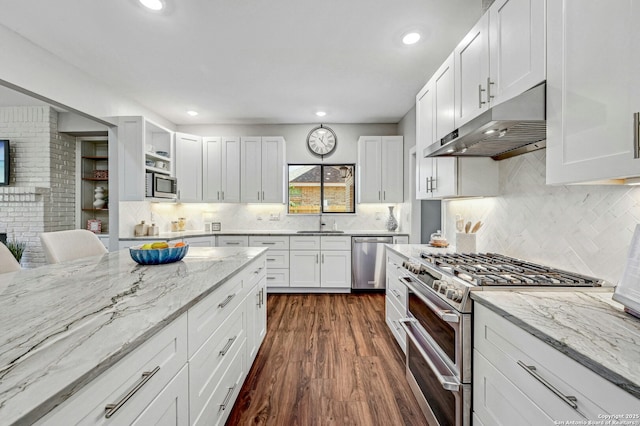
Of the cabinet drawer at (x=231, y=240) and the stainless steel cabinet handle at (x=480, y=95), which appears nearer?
the stainless steel cabinet handle at (x=480, y=95)

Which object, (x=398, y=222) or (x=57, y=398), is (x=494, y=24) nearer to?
(x=57, y=398)

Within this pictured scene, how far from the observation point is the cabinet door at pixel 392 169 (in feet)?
14.0

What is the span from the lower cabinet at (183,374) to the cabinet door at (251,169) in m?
2.59

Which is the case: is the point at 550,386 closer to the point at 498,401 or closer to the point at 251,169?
the point at 498,401

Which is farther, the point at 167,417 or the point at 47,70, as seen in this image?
the point at 47,70

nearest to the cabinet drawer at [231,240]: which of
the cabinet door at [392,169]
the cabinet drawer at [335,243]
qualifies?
the cabinet drawer at [335,243]

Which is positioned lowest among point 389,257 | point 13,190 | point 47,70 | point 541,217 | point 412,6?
point 389,257

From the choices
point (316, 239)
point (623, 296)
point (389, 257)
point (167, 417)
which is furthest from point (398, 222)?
point (167, 417)

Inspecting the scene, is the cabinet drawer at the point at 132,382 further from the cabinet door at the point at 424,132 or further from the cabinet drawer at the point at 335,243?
the cabinet drawer at the point at 335,243

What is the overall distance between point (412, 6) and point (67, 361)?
258cm

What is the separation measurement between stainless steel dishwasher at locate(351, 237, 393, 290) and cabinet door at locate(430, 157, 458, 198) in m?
1.74

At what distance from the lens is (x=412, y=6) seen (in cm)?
197

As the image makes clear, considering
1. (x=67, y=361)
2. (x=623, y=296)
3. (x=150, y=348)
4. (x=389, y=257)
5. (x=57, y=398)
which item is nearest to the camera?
(x=57, y=398)

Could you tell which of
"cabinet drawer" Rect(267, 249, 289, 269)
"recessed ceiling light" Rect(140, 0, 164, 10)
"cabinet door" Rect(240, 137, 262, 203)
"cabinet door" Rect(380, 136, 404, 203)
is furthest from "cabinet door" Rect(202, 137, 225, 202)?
"cabinet door" Rect(380, 136, 404, 203)
